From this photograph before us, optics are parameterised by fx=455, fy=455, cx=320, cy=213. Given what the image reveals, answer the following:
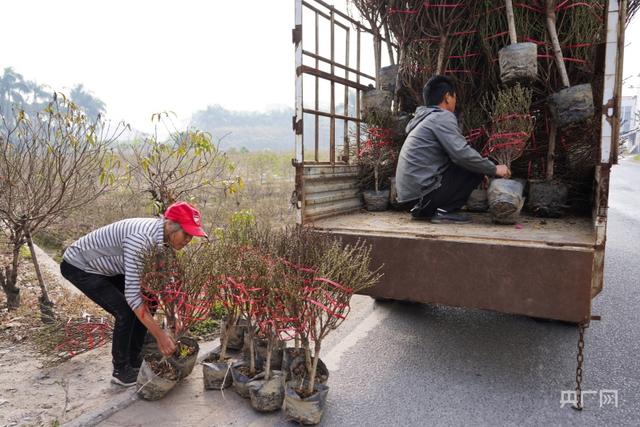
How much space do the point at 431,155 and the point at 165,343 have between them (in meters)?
2.28

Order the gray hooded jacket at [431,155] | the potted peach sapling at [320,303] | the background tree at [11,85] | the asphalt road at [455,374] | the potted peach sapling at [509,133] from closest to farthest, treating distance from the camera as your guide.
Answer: the potted peach sapling at [320,303] → the asphalt road at [455,374] → the gray hooded jacket at [431,155] → the potted peach sapling at [509,133] → the background tree at [11,85]

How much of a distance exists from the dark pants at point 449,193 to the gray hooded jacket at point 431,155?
5cm

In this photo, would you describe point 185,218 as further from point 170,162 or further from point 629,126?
point 629,126

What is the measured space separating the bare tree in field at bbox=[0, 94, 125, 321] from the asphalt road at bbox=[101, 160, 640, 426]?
2144mm

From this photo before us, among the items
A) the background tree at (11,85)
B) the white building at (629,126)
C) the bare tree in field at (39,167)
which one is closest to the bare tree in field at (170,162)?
the bare tree in field at (39,167)

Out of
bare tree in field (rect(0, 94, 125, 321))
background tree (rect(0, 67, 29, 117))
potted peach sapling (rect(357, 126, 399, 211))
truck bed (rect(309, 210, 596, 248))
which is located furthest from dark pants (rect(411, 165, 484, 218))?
background tree (rect(0, 67, 29, 117))

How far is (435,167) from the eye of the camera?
11.5 ft

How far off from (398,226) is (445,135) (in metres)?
0.75

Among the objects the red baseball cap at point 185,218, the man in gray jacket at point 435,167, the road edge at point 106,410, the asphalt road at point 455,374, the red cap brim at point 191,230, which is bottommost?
the asphalt road at point 455,374

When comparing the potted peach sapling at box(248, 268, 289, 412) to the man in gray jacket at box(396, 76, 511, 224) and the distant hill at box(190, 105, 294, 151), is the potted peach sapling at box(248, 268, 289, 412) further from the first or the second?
the distant hill at box(190, 105, 294, 151)

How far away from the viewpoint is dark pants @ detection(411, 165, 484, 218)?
3486 mm

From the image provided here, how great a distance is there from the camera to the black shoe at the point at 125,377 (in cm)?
283

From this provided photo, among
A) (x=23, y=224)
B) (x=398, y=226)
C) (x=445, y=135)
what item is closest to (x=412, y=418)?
(x=398, y=226)

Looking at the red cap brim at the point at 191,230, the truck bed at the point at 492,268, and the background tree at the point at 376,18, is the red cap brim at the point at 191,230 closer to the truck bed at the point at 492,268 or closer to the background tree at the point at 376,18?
the truck bed at the point at 492,268
